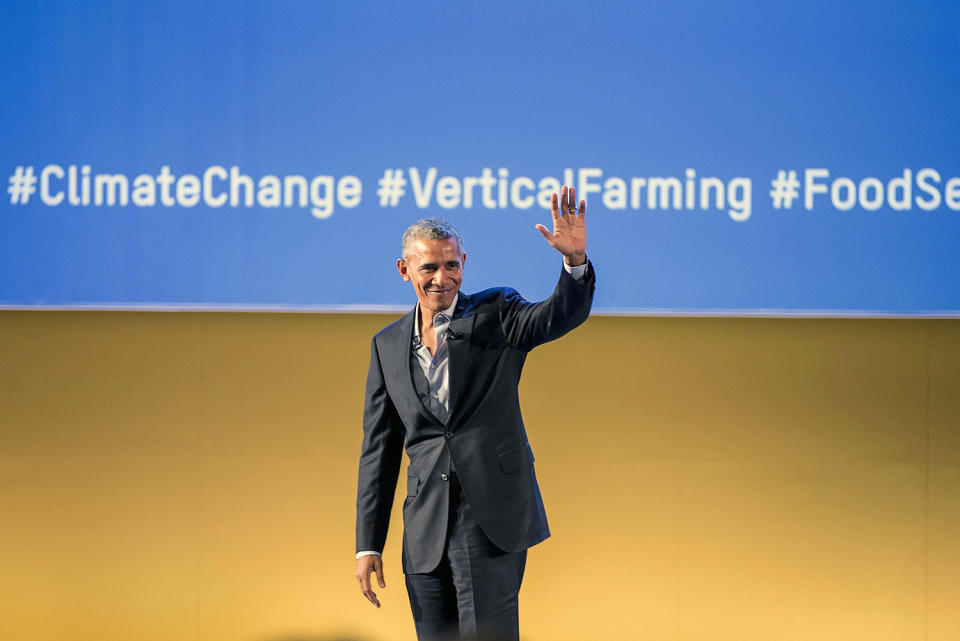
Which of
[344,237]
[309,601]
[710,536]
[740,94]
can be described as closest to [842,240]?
[740,94]

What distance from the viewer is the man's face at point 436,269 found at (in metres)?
1.80

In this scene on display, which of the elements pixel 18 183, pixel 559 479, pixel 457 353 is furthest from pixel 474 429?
pixel 18 183

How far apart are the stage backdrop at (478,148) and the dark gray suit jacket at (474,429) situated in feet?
3.02

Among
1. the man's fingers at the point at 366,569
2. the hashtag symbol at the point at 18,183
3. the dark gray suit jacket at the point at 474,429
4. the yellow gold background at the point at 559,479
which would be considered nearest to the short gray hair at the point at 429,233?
the dark gray suit jacket at the point at 474,429

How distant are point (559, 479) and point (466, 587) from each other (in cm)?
140

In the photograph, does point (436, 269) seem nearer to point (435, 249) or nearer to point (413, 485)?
point (435, 249)

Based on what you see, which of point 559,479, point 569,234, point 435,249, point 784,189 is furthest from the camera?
point 559,479

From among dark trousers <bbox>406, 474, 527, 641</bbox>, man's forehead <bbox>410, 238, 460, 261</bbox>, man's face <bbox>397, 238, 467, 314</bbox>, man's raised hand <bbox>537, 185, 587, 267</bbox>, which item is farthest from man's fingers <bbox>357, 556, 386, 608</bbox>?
man's raised hand <bbox>537, 185, 587, 267</bbox>

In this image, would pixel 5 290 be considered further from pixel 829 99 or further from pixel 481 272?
pixel 829 99

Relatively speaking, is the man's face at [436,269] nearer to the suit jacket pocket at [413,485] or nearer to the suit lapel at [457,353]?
the suit lapel at [457,353]

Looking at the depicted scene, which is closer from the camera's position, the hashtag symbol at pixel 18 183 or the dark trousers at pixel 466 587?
the dark trousers at pixel 466 587

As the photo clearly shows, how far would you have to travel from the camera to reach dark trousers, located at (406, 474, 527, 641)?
174 centimetres

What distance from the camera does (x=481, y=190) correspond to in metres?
2.83

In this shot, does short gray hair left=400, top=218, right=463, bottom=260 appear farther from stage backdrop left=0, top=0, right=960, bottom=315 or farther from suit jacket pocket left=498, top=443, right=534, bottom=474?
stage backdrop left=0, top=0, right=960, bottom=315
